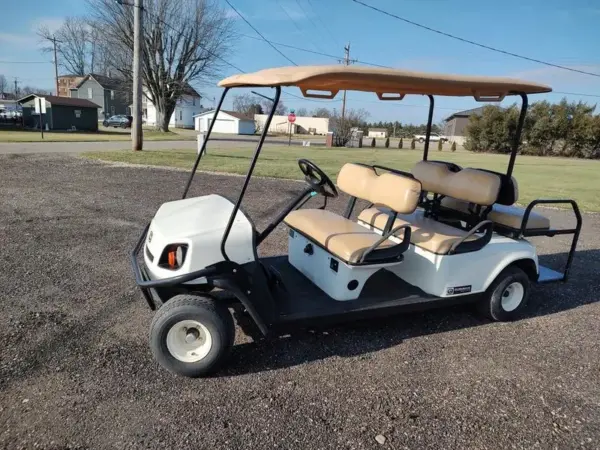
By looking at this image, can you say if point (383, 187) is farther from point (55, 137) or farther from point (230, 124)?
point (230, 124)

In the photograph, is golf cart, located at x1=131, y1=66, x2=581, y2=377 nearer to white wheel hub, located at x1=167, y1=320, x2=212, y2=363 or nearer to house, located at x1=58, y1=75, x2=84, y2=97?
white wheel hub, located at x1=167, y1=320, x2=212, y2=363

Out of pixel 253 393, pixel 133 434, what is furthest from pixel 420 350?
pixel 133 434

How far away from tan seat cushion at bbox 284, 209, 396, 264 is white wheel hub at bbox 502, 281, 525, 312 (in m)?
1.23

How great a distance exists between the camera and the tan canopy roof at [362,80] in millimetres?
2471

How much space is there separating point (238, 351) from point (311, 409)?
74cm

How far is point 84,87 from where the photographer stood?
5769cm

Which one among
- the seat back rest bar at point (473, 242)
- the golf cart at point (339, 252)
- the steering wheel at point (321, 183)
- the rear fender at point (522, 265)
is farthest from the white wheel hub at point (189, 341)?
the rear fender at point (522, 265)

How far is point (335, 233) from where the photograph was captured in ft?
10.5

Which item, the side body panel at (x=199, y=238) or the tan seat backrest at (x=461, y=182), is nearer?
the side body panel at (x=199, y=238)

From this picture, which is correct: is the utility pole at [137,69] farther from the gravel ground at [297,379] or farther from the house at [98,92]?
the house at [98,92]

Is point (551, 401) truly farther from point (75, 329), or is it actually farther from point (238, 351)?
point (75, 329)

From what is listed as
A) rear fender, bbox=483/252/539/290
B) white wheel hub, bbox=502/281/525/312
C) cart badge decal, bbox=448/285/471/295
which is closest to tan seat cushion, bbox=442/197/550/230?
rear fender, bbox=483/252/539/290

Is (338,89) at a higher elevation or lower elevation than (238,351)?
higher

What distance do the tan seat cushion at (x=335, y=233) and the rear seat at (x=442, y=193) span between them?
1.23 ft
